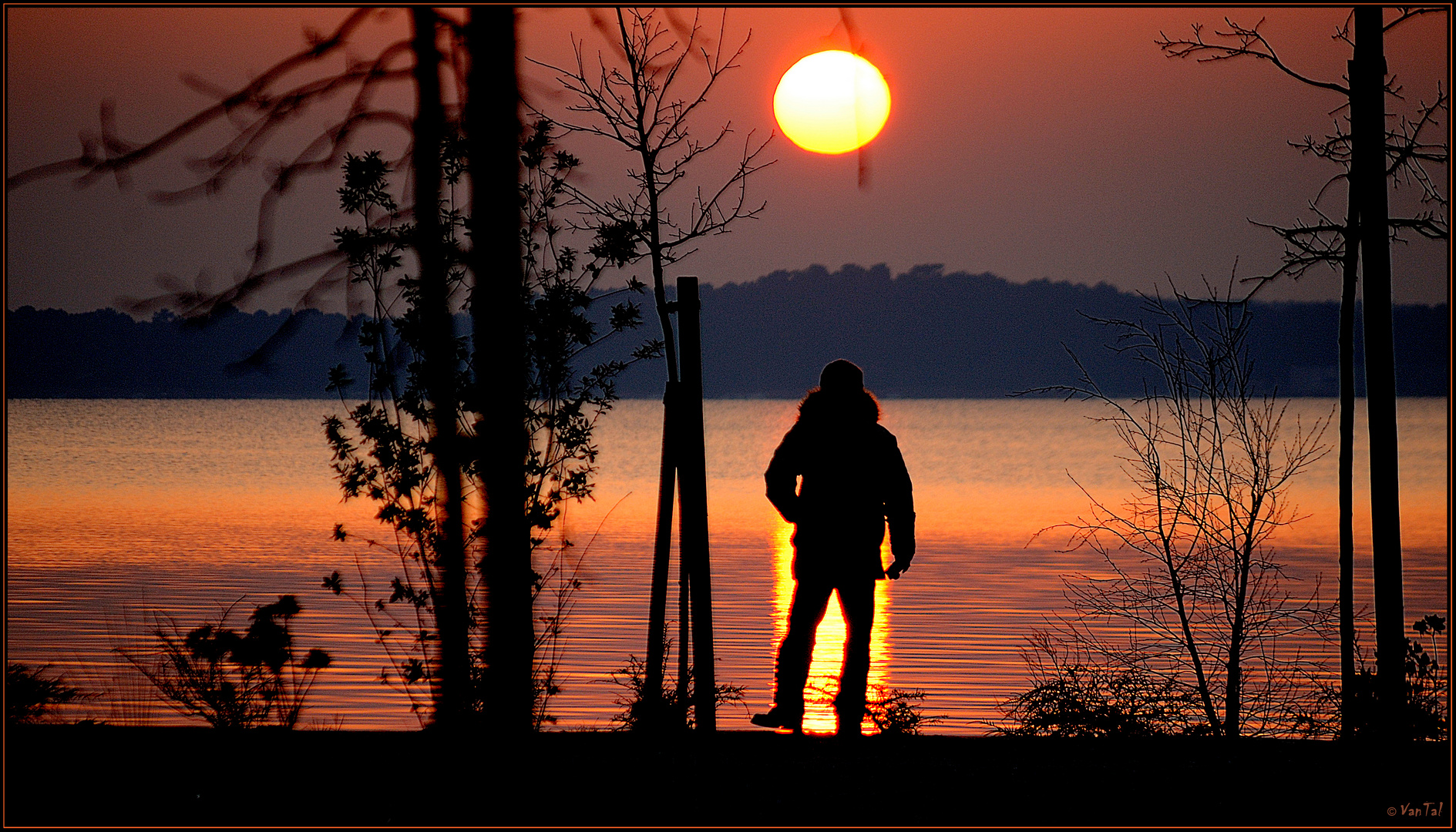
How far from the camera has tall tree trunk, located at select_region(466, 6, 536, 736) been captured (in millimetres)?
3369

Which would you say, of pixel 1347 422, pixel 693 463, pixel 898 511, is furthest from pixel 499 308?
pixel 1347 422

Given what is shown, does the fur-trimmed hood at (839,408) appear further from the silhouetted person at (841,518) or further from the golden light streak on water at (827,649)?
the golden light streak on water at (827,649)

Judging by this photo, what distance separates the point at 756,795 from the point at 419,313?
137 inches

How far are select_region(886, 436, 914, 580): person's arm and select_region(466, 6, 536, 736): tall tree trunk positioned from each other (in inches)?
92.8

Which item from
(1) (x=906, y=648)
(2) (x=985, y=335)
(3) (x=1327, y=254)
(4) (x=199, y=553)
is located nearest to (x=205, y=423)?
(2) (x=985, y=335)

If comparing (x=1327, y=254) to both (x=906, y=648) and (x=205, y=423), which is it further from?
(x=205, y=423)

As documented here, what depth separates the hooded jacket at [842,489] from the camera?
553 cm

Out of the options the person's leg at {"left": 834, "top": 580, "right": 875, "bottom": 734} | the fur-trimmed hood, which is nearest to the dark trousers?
the person's leg at {"left": 834, "top": 580, "right": 875, "bottom": 734}

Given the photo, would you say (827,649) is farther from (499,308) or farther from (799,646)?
(499,308)

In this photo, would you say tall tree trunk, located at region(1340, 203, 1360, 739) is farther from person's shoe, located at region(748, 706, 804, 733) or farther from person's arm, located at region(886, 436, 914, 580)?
person's shoe, located at region(748, 706, 804, 733)

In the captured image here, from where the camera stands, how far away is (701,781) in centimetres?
464

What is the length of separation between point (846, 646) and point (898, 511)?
2.34 feet

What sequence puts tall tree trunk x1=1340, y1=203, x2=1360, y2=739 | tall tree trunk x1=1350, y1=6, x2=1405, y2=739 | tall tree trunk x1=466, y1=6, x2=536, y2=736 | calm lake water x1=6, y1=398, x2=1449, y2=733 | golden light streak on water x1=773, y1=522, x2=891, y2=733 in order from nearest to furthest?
tall tree trunk x1=466, y1=6, x2=536, y2=736 < tall tree trunk x1=1350, y1=6, x2=1405, y2=739 < tall tree trunk x1=1340, y1=203, x2=1360, y2=739 < golden light streak on water x1=773, y1=522, x2=891, y2=733 < calm lake water x1=6, y1=398, x2=1449, y2=733

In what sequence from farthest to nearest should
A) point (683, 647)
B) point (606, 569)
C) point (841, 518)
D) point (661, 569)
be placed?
1. point (606, 569)
2. point (683, 647)
3. point (661, 569)
4. point (841, 518)
